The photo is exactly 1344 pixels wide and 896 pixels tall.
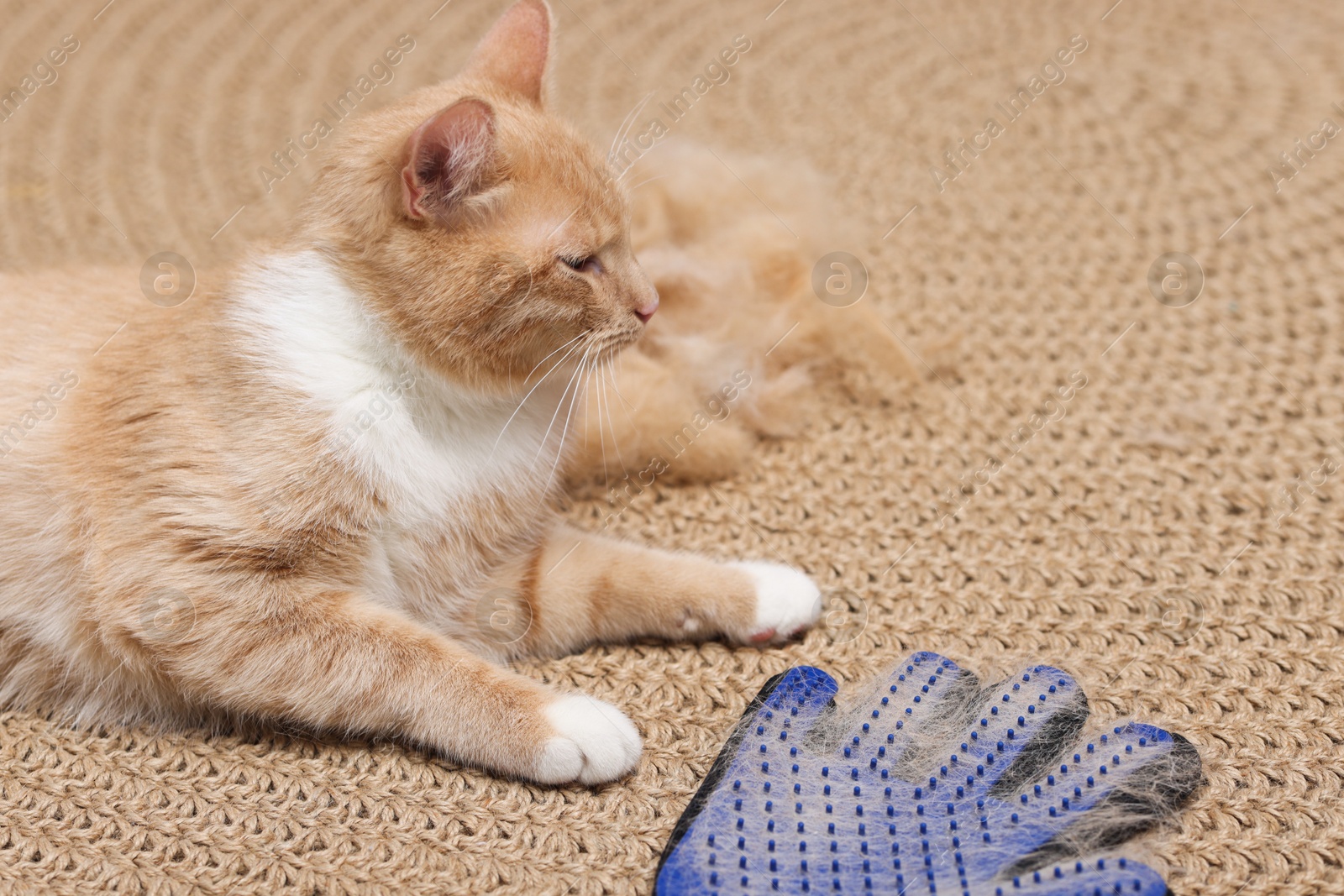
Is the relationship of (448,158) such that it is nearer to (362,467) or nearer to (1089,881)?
(362,467)

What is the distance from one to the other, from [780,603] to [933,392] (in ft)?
1.45

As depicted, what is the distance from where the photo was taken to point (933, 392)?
1.26 metres

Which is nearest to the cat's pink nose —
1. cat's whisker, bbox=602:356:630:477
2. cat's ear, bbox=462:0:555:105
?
cat's whisker, bbox=602:356:630:477

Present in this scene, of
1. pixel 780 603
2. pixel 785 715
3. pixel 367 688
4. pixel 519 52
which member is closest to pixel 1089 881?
pixel 785 715

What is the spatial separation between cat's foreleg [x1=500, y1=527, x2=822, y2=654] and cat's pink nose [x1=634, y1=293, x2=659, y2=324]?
24 centimetres

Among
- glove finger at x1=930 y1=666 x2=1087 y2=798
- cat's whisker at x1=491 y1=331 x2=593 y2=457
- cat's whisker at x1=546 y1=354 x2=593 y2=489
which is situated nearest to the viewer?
glove finger at x1=930 y1=666 x2=1087 y2=798

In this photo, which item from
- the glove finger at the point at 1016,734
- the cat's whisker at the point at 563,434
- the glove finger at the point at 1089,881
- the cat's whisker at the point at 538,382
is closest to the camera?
the glove finger at the point at 1089,881

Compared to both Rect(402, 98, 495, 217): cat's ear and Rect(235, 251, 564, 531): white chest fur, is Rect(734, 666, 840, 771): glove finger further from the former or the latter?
Rect(402, 98, 495, 217): cat's ear

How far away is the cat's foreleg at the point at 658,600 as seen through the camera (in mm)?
952

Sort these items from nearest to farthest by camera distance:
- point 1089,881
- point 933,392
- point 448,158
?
point 1089,881, point 448,158, point 933,392

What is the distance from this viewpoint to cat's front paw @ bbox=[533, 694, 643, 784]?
80cm

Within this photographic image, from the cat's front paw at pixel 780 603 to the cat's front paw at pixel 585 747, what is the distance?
0.18 meters

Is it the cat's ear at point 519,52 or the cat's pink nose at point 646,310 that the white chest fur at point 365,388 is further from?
the cat's ear at point 519,52

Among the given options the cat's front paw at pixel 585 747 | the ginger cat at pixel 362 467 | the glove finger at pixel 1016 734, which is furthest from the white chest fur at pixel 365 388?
the glove finger at pixel 1016 734
